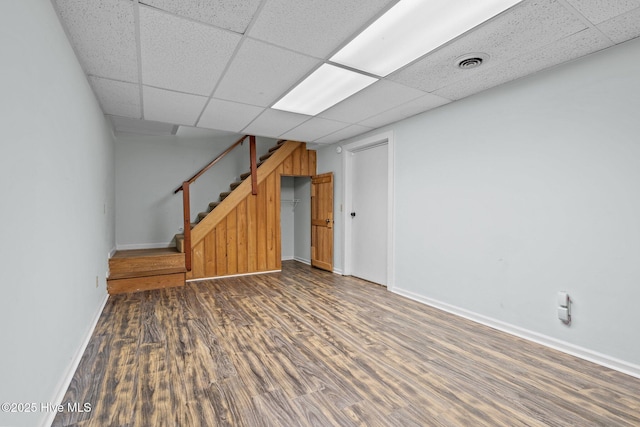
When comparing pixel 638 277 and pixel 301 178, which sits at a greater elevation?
pixel 301 178

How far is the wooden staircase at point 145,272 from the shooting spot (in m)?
3.94

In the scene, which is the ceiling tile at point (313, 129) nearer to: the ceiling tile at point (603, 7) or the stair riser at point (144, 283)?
the ceiling tile at point (603, 7)

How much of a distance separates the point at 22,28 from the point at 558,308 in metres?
3.71

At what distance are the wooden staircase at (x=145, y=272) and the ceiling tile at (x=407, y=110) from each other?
3399 mm

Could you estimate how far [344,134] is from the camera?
4.52 metres

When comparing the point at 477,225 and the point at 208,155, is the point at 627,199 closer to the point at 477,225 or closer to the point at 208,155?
the point at 477,225

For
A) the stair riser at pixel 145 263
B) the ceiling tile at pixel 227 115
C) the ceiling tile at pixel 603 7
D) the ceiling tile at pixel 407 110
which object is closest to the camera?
the ceiling tile at pixel 603 7

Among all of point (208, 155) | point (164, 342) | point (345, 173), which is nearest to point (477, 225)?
point (345, 173)

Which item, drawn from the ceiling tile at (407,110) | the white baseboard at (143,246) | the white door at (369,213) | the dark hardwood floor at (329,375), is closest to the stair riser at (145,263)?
the dark hardwood floor at (329,375)

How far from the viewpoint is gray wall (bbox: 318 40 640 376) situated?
207 centimetres

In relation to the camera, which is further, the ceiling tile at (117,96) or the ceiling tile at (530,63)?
the ceiling tile at (117,96)

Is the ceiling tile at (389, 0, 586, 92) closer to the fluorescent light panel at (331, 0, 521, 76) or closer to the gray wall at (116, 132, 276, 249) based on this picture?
the fluorescent light panel at (331, 0, 521, 76)

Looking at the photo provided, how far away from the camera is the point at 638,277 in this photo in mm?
2012

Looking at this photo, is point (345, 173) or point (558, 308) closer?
point (558, 308)
